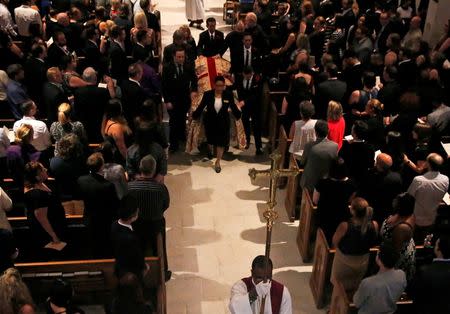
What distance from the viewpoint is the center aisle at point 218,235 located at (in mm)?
6586

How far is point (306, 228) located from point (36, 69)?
4267 millimetres

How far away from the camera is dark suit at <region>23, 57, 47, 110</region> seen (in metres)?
8.09

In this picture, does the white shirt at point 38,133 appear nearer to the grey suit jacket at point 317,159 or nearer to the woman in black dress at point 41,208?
the woman in black dress at point 41,208

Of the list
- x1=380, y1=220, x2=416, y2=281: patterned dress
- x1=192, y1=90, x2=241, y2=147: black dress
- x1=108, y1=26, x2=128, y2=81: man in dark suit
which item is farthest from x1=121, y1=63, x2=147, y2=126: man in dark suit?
x1=380, y1=220, x2=416, y2=281: patterned dress

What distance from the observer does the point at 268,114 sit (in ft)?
31.1

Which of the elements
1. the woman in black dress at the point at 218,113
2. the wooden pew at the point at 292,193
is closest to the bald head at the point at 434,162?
the wooden pew at the point at 292,193

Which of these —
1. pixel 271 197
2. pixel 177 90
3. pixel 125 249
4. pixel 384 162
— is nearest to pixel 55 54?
pixel 177 90

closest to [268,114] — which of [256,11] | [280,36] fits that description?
[280,36]

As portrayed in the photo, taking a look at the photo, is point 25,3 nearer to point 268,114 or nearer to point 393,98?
point 268,114

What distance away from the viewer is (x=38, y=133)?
680cm

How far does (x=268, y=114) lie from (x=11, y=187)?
14.3ft

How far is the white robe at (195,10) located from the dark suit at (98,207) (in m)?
8.90

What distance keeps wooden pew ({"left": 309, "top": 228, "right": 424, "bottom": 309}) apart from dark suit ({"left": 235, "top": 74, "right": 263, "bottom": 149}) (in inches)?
113

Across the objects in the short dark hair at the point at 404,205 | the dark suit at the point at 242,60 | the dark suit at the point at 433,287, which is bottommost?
the dark suit at the point at 433,287
